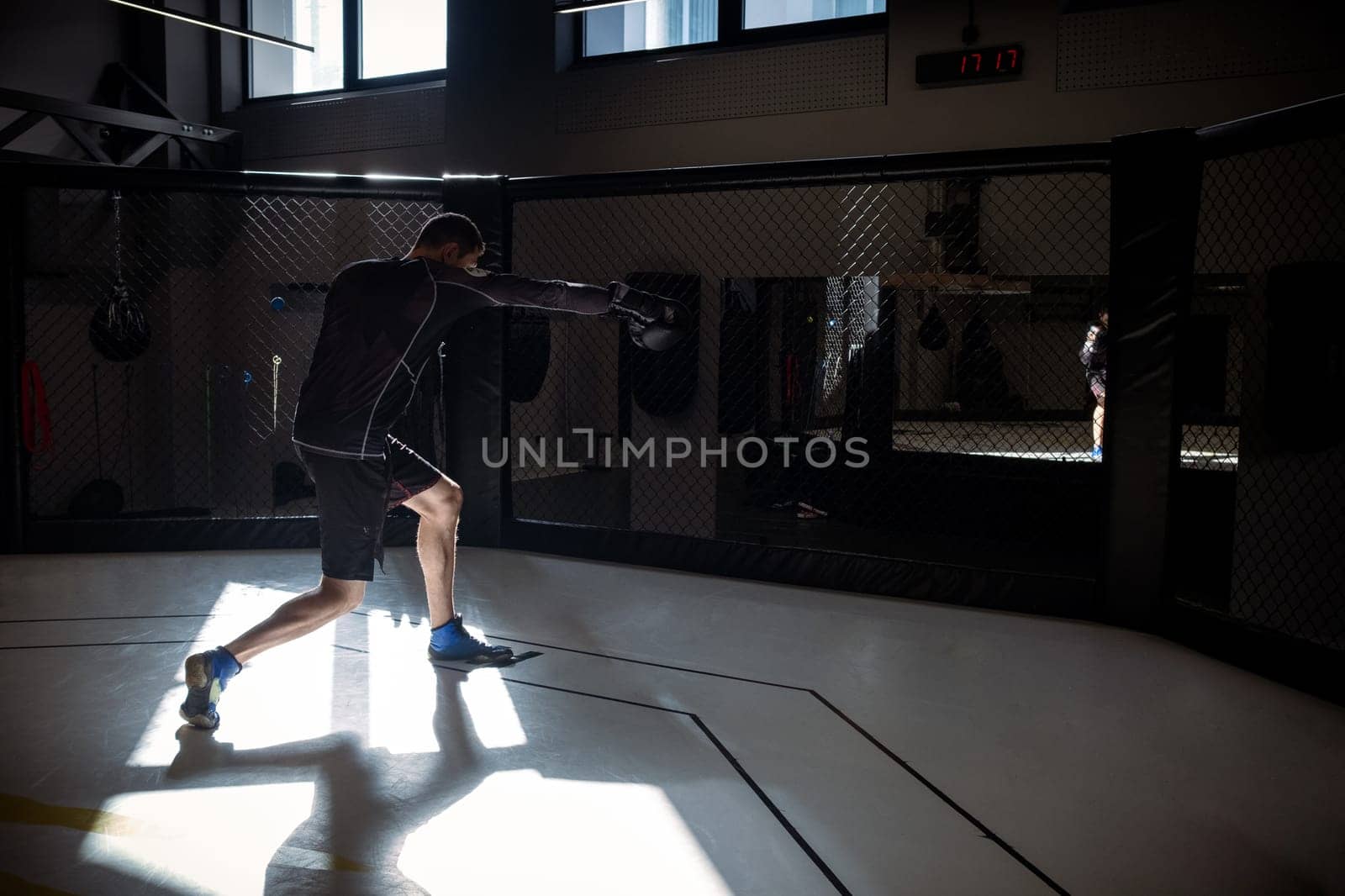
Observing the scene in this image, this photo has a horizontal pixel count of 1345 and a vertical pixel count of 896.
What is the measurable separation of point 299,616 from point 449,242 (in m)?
1.09

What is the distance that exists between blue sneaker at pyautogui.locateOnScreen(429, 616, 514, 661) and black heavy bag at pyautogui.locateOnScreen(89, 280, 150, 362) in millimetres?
5729

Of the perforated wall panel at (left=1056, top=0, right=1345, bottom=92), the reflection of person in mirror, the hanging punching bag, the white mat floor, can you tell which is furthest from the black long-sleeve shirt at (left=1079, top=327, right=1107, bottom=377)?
the hanging punching bag

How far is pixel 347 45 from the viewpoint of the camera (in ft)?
26.3

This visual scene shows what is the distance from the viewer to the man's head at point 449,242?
2.70 metres

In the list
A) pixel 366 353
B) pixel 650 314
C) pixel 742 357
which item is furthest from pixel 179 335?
pixel 366 353

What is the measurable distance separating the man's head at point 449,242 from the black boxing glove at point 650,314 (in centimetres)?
49

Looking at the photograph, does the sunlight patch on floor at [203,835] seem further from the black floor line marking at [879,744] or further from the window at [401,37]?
the window at [401,37]

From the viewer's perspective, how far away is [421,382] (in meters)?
4.83

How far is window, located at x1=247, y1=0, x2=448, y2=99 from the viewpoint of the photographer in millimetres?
7676

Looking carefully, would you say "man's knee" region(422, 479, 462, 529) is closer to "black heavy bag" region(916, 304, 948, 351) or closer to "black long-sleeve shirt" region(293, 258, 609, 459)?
"black long-sleeve shirt" region(293, 258, 609, 459)

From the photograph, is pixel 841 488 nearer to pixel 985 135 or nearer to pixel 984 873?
pixel 985 135

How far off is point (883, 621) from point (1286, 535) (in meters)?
2.47

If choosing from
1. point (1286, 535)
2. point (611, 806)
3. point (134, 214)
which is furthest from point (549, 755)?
point (134, 214)

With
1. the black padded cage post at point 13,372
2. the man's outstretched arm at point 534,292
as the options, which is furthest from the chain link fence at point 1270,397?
the black padded cage post at point 13,372
